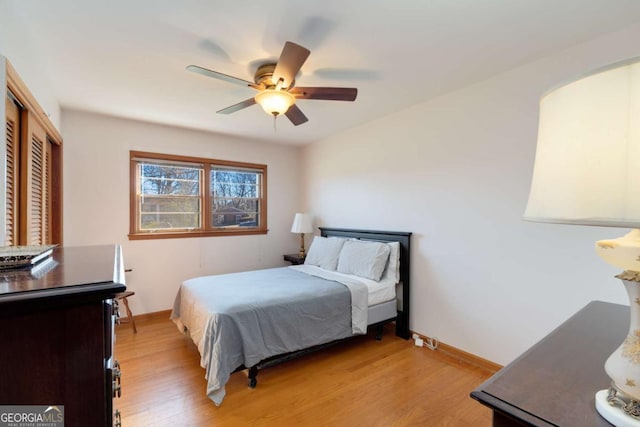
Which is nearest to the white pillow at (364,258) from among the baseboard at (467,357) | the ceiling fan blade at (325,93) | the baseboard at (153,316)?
the baseboard at (467,357)

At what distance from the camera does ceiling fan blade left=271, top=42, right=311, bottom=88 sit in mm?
1655

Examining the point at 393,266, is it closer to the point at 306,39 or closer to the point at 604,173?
the point at 306,39

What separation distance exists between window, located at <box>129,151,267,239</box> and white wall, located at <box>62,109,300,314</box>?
0.33ft

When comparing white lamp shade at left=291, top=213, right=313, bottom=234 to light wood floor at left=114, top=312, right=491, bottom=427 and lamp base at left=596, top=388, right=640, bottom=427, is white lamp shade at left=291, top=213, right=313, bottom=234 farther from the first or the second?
lamp base at left=596, top=388, right=640, bottom=427

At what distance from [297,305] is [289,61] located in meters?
1.88

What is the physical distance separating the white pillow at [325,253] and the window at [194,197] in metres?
1.03

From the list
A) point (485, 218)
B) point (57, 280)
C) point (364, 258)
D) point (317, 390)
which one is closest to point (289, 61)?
point (57, 280)

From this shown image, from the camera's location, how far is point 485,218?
8.48ft

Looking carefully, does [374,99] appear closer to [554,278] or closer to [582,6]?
[582,6]

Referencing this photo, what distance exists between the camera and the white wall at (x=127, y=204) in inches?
132

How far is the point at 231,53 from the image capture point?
6.83ft

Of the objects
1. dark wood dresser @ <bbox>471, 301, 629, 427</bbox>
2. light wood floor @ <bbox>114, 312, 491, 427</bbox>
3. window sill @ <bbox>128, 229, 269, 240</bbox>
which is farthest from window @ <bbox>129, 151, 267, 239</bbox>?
dark wood dresser @ <bbox>471, 301, 629, 427</bbox>

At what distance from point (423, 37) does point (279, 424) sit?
2.65 m

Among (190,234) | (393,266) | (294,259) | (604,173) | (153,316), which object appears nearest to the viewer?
(604,173)
